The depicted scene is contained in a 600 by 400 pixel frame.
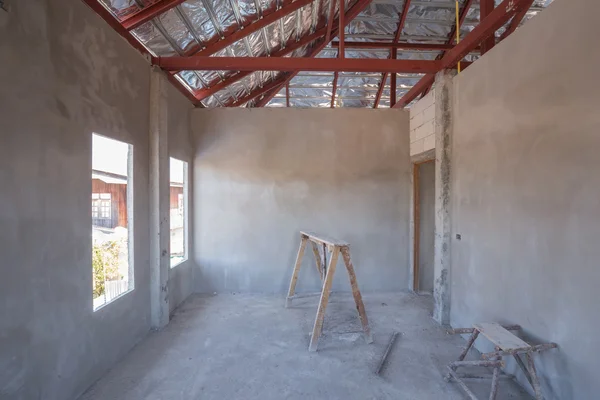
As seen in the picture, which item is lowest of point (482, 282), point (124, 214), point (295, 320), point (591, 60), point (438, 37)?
point (295, 320)

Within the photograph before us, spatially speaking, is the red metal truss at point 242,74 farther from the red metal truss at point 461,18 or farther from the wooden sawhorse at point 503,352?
the wooden sawhorse at point 503,352

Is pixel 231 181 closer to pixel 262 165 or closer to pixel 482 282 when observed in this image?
pixel 262 165

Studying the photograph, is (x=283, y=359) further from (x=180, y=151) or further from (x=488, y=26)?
(x=488, y=26)

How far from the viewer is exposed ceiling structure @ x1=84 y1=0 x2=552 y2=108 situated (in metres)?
3.22

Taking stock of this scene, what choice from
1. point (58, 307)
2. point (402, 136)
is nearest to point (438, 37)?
point (402, 136)

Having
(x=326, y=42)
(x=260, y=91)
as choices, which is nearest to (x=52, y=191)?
(x=326, y=42)

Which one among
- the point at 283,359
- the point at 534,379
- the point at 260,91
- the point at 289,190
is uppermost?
the point at 260,91

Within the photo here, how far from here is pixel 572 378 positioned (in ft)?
6.55

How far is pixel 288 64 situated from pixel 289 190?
1859 mm

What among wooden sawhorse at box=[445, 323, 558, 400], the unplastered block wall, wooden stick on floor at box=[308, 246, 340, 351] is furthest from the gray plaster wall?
the unplastered block wall

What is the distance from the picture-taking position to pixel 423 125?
4.27 metres

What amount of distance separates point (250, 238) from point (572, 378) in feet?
12.5

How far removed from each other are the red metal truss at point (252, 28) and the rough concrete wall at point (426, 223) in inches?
115

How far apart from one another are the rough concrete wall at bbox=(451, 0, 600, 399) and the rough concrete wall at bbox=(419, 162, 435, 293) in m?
1.74
